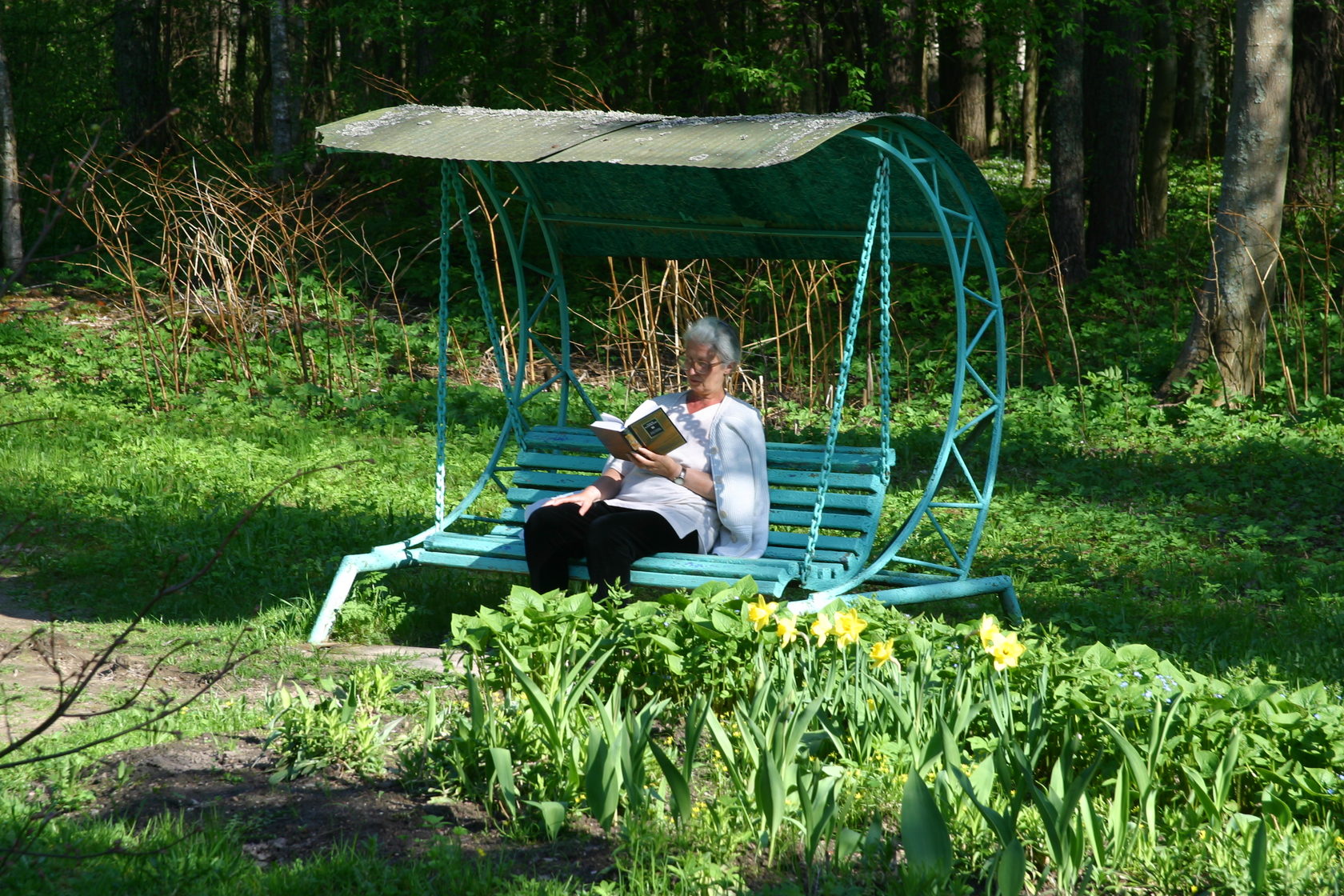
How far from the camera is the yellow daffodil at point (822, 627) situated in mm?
3447

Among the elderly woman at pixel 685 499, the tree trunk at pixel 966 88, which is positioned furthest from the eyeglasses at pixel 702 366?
the tree trunk at pixel 966 88

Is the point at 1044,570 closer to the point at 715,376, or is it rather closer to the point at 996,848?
the point at 715,376

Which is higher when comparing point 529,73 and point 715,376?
point 529,73

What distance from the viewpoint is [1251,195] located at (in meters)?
9.08

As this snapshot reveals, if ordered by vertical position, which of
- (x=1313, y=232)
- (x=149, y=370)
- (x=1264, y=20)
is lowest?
(x=149, y=370)

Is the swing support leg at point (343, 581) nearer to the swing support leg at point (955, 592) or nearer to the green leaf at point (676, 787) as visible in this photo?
the swing support leg at point (955, 592)

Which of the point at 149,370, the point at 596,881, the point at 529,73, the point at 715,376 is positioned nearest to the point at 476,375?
the point at 149,370

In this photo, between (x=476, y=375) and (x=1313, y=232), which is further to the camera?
(x=1313, y=232)

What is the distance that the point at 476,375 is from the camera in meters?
11.1

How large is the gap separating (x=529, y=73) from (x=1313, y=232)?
28.9 ft

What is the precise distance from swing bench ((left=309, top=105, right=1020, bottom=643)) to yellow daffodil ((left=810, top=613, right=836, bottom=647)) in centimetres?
72

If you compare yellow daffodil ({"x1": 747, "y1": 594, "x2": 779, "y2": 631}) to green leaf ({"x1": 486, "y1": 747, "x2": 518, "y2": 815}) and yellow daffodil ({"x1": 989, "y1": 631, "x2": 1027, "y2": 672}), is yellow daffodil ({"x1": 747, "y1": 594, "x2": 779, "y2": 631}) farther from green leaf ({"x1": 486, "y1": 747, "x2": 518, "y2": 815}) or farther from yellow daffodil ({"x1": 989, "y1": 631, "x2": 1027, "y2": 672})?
green leaf ({"x1": 486, "y1": 747, "x2": 518, "y2": 815})

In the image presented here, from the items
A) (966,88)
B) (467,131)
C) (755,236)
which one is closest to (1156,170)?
(966,88)

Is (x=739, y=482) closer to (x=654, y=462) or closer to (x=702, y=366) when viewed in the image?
(x=654, y=462)
